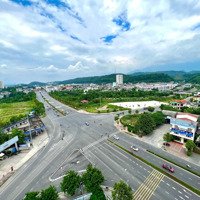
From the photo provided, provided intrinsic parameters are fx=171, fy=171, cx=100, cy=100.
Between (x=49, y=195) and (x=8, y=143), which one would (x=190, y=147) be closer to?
(x=49, y=195)

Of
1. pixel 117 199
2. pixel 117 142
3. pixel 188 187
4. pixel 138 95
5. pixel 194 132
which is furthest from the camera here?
pixel 138 95

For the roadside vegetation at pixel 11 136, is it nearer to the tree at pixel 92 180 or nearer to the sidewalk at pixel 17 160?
the sidewalk at pixel 17 160

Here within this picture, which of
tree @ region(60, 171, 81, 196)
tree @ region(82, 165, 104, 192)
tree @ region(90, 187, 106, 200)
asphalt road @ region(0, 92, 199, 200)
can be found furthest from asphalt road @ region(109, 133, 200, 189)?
tree @ region(60, 171, 81, 196)

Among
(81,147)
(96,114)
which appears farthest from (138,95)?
(81,147)

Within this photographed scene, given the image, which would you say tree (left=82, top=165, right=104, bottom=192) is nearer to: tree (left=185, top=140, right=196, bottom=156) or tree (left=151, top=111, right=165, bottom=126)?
tree (left=185, top=140, right=196, bottom=156)

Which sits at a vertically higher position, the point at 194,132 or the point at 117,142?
the point at 194,132

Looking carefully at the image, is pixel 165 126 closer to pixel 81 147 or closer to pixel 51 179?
pixel 81 147
